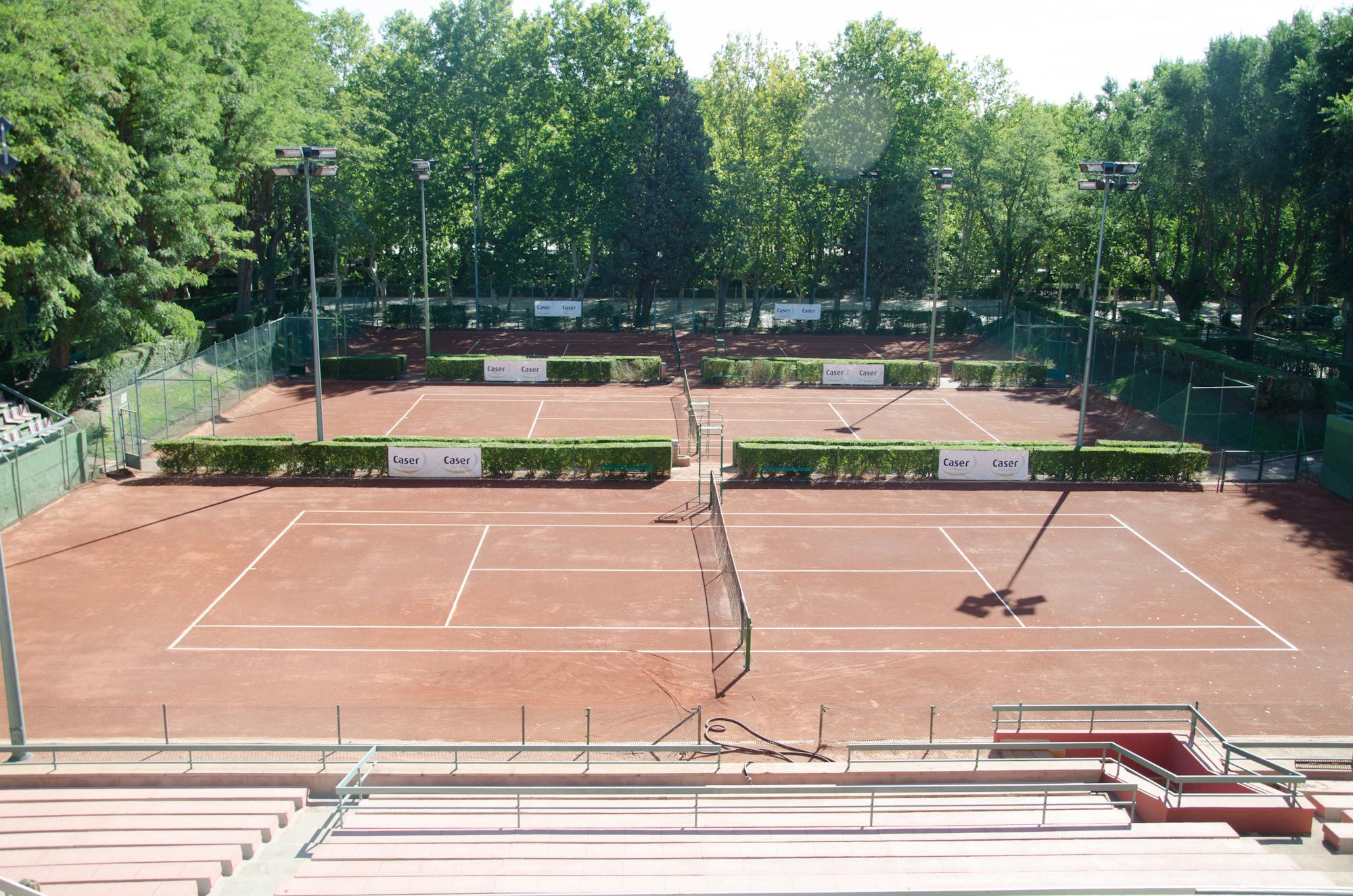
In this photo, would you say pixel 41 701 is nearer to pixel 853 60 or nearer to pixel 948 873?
pixel 948 873

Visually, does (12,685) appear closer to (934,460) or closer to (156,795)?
(156,795)

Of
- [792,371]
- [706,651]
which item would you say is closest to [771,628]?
[706,651]

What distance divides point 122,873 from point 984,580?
1983 centimetres

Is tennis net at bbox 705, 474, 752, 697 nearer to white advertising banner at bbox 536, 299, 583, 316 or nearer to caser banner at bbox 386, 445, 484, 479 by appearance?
caser banner at bbox 386, 445, 484, 479

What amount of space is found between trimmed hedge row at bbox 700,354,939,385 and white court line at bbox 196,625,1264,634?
94.6ft

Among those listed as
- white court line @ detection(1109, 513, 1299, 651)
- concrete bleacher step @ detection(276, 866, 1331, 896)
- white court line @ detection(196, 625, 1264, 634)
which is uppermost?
concrete bleacher step @ detection(276, 866, 1331, 896)

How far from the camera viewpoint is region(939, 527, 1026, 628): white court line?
80.0 ft

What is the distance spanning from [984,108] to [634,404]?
140 feet

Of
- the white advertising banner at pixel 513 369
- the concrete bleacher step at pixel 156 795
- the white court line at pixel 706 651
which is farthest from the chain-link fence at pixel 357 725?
Answer: the white advertising banner at pixel 513 369

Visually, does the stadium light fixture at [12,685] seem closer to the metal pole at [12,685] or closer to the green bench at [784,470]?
the metal pole at [12,685]

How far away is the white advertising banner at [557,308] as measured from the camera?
64.4 m

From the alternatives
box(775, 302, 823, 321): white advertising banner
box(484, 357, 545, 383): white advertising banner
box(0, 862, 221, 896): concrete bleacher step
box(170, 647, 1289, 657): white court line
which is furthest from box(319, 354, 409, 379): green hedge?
box(0, 862, 221, 896): concrete bleacher step

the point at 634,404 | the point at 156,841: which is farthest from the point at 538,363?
the point at 156,841

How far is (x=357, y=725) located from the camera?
59.3ft
